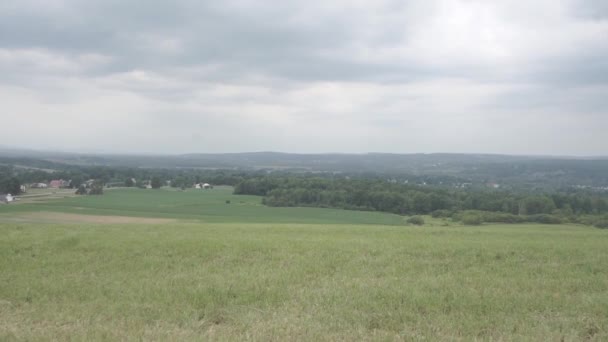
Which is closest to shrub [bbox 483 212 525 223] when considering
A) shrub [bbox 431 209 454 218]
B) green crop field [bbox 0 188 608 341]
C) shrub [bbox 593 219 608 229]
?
shrub [bbox 431 209 454 218]

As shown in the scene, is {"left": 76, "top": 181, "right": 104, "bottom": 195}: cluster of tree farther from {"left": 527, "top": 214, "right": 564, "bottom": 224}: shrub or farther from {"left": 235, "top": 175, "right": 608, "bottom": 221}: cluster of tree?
{"left": 527, "top": 214, "right": 564, "bottom": 224}: shrub

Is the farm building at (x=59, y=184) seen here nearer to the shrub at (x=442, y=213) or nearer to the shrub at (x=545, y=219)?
the shrub at (x=442, y=213)

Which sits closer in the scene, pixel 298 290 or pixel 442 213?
pixel 298 290

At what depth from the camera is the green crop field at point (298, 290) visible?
5320 millimetres

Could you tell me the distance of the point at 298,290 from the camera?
6945 mm

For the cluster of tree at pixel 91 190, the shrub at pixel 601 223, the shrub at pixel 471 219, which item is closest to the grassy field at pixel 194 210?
the shrub at pixel 471 219

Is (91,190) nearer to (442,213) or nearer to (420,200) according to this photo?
(420,200)

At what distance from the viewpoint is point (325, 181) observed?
77.8 metres

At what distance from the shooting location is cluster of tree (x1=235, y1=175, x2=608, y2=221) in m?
55.3

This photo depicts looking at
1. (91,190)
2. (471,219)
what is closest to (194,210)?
(91,190)

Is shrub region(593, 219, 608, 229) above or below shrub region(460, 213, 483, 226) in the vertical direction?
above

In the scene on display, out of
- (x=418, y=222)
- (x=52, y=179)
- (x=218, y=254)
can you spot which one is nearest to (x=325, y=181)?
(x=418, y=222)

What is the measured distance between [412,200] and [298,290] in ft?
182

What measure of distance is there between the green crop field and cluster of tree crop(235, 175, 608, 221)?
4362 cm
